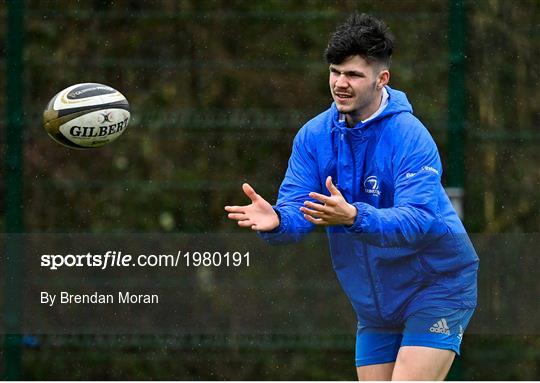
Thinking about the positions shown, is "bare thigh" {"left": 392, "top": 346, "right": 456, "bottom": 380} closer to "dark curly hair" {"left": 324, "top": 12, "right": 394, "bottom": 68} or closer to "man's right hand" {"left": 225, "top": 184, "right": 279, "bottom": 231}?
"man's right hand" {"left": 225, "top": 184, "right": 279, "bottom": 231}

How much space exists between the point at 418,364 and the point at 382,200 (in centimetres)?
56

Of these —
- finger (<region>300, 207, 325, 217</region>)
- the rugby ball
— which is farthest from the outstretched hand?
the rugby ball

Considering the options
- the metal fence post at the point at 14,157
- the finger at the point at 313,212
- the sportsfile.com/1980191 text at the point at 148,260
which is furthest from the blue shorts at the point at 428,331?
the metal fence post at the point at 14,157

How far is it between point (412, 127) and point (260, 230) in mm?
620

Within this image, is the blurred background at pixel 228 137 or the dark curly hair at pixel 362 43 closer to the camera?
the dark curly hair at pixel 362 43

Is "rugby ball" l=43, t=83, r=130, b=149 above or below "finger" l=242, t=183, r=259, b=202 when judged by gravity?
above

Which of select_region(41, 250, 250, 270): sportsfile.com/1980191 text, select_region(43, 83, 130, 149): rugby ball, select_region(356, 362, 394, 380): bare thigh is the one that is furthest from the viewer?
select_region(41, 250, 250, 270): sportsfile.com/1980191 text

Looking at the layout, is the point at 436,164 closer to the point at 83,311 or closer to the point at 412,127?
the point at 412,127

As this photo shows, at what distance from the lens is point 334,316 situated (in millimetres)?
6234

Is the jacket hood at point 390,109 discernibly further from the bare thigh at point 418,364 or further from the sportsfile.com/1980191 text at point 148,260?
the sportsfile.com/1980191 text at point 148,260

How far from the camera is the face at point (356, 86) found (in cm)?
445

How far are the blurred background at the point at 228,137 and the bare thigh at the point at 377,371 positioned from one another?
145cm

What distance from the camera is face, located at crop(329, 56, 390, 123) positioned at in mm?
4453

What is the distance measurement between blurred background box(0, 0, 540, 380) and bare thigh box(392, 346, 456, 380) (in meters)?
1.76
